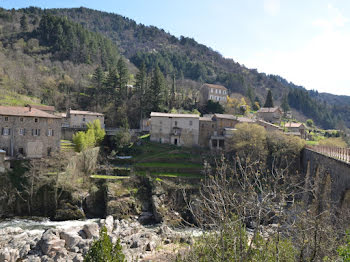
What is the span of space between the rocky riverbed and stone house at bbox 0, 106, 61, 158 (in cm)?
1178

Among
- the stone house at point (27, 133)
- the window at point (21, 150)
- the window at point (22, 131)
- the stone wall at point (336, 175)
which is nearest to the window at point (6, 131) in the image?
the stone house at point (27, 133)

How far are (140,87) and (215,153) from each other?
26641mm

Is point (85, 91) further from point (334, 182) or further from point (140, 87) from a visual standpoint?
point (334, 182)

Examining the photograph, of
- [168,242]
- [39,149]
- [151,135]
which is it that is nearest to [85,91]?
[151,135]

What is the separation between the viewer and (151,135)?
5000cm

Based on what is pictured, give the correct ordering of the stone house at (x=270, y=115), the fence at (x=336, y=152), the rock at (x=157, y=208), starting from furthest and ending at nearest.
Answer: the stone house at (x=270, y=115) → the rock at (x=157, y=208) → the fence at (x=336, y=152)

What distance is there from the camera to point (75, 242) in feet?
72.3

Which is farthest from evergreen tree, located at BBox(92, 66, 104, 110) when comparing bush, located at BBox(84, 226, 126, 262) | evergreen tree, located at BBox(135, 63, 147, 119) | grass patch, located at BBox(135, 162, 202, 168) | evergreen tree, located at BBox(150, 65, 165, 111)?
bush, located at BBox(84, 226, 126, 262)

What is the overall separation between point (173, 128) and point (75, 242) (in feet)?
99.2

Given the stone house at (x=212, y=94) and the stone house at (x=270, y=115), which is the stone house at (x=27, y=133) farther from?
the stone house at (x=270, y=115)

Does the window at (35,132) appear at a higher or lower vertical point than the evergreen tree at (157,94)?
lower

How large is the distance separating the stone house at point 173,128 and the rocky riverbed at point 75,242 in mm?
23214

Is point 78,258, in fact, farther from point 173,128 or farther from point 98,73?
point 98,73

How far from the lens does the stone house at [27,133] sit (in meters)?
36.6
